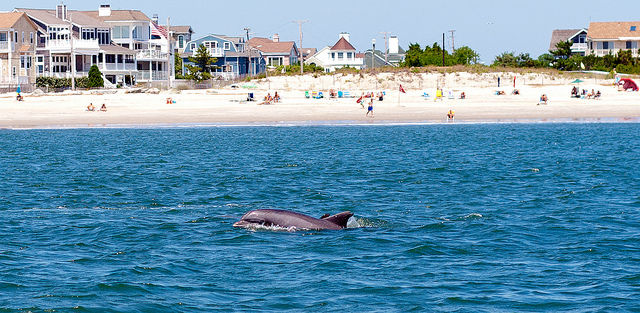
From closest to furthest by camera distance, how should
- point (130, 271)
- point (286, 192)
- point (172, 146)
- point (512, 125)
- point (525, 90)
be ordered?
1. point (130, 271)
2. point (286, 192)
3. point (172, 146)
4. point (512, 125)
5. point (525, 90)

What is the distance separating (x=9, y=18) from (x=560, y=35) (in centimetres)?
8725

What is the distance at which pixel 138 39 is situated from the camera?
103m

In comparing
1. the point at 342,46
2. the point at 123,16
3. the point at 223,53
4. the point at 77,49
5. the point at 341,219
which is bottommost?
the point at 341,219

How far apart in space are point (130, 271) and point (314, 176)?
15775mm

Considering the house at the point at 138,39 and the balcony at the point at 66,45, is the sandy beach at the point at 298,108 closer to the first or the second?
the balcony at the point at 66,45

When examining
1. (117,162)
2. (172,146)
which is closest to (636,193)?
(117,162)

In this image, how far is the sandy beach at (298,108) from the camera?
58656mm

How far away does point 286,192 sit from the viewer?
2594 centimetres

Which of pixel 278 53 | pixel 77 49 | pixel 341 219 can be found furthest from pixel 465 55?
pixel 341 219

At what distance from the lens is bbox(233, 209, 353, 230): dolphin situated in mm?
18328

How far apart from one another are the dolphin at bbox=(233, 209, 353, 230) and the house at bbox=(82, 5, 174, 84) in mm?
81701

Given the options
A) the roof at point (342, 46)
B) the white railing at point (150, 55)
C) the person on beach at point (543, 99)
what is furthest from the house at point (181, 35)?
the person on beach at point (543, 99)

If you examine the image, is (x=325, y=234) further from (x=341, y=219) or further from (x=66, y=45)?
(x=66, y=45)

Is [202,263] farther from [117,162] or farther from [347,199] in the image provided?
[117,162]
